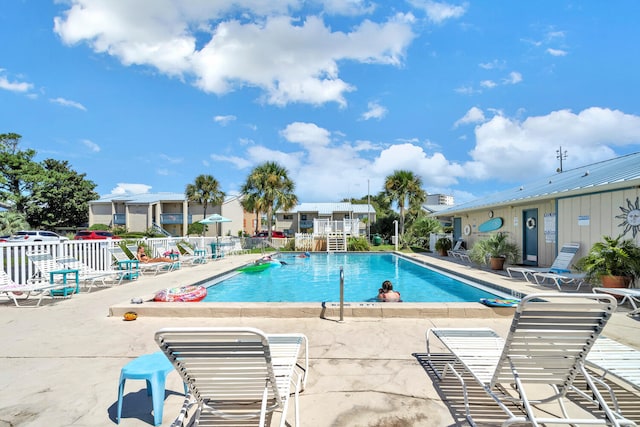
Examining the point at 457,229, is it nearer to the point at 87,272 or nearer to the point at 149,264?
the point at 149,264

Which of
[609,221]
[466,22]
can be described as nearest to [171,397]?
[609,221]

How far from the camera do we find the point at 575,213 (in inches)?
373

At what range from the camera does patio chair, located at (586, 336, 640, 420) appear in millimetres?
2350

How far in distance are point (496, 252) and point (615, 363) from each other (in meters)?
9.90

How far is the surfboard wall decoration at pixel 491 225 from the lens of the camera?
14.4 m

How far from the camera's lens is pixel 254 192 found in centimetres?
2427

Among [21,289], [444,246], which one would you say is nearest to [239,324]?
[21,289]

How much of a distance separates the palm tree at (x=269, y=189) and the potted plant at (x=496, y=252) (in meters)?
15.5

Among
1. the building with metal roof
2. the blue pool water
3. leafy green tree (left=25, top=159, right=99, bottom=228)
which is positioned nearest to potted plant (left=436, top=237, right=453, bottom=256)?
the building with metal roof

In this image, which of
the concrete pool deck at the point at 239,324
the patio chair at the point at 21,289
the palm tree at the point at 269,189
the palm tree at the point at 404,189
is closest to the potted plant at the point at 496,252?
the concrete pool deck at the point at 239,324

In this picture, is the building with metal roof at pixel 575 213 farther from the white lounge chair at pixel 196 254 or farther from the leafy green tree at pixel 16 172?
the leafy green tree at pixel 16 172

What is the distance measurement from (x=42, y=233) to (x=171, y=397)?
101 feet

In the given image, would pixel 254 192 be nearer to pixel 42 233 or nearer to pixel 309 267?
pixel 309 267

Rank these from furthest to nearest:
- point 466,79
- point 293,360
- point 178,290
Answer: point 466,79 < point 178,290 < point 293,360
